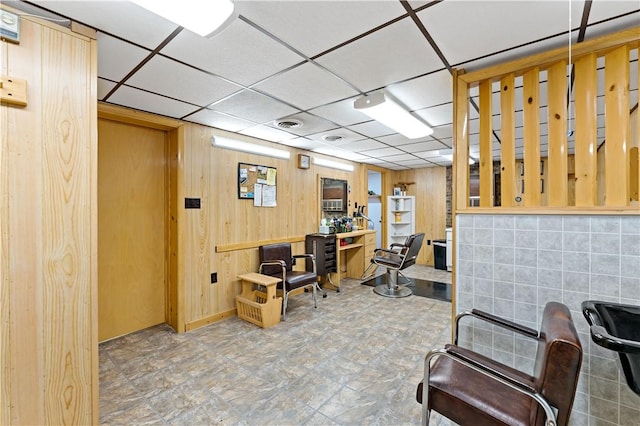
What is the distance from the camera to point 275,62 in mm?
1866

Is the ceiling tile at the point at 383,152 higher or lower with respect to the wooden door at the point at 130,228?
higher

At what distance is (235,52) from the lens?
1.74 metres

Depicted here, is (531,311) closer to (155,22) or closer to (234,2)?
(234,2)

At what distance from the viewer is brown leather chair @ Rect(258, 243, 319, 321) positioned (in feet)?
11.3

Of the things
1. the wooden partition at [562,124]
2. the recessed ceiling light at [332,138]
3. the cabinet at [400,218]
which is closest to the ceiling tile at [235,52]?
the wooden partition at [562,124]

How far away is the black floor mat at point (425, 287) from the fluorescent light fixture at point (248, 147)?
2.66 meters

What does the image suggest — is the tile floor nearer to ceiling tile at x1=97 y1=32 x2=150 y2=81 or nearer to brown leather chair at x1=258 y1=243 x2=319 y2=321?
brown leather chair at x1=258 y1=243 x2=319 y2=321

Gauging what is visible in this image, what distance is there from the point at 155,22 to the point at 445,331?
11.6 ft

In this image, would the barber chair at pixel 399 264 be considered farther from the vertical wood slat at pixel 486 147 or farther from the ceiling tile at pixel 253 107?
the ceiling tile at pixel 253 107

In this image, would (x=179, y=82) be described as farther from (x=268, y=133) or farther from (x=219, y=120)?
(x=268, y=133)

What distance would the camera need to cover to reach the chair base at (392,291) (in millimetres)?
4277

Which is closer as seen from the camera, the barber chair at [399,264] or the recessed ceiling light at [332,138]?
the recessed ceiling light at [332,138]

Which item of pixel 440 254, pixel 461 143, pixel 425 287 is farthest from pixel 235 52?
pixel 440 254

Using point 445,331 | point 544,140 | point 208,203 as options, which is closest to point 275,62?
Answer: point 208,203
